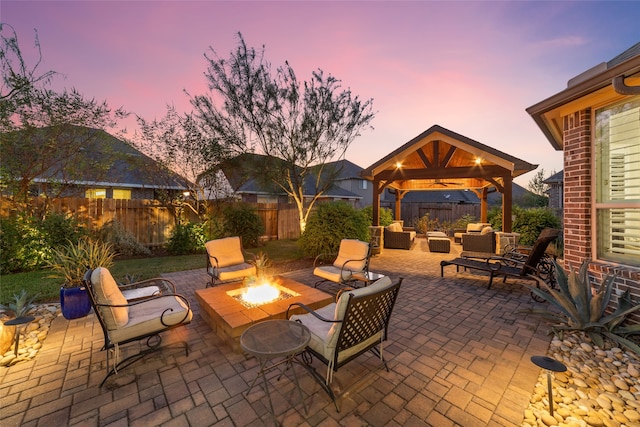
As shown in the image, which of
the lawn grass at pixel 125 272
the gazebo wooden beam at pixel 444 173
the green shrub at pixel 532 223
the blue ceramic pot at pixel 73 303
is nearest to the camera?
the blue ceramic pot at pixel 73 303

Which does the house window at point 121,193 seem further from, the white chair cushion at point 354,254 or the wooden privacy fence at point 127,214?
the white chair cushion at point 354,254

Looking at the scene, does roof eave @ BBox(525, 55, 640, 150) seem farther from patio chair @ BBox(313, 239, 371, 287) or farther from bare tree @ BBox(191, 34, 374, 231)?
bare tree @ BBox(191, 34, 374, 231)

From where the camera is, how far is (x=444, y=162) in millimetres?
9789

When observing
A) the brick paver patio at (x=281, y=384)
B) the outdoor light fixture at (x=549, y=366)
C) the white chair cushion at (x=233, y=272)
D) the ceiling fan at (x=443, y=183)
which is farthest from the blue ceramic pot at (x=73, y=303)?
the ceiling fan at (x=443, y=183)

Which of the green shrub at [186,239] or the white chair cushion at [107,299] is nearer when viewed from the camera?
the white chair cushion at [107,299]

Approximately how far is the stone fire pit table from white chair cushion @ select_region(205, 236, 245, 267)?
4.06 ft

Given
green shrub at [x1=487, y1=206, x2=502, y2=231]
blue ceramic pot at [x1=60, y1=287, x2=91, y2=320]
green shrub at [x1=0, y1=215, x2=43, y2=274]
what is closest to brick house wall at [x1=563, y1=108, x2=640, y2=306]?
blue ceramic pot at [x1=60, y1=287, x2=91, y2=320]

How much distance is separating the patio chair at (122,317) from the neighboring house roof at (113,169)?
23.0 ft

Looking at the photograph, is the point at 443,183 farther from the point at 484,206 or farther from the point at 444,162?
the point at 444,162

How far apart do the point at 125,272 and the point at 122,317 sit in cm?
514

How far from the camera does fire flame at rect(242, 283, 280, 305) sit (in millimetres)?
4215

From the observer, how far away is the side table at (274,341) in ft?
7.13

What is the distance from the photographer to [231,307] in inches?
151

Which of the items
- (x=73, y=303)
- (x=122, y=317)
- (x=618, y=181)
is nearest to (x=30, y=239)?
(x=73, y=303)
